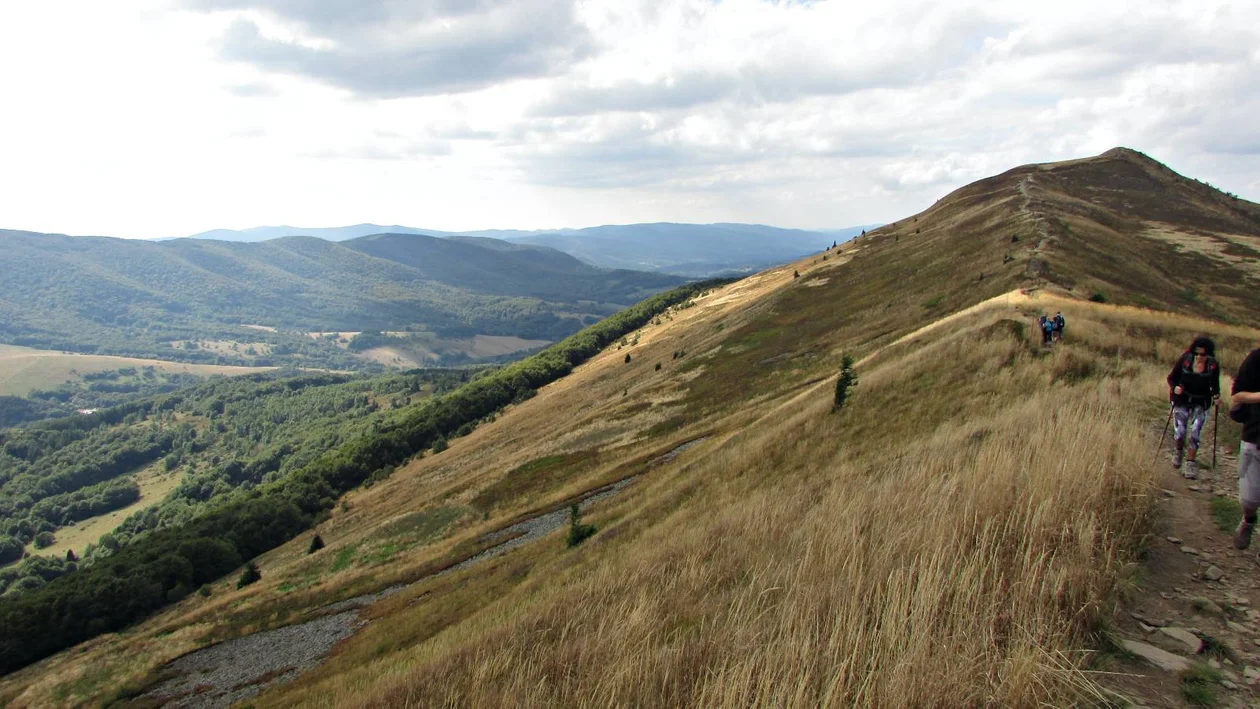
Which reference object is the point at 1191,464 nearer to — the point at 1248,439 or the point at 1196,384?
the point at 1196,384

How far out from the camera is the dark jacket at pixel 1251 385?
766 cm

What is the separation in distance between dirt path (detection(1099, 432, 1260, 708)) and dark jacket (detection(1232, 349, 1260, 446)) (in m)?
1.18

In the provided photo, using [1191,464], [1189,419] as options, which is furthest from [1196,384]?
[1191,464]

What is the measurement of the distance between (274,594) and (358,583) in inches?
461

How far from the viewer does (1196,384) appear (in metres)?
10.8

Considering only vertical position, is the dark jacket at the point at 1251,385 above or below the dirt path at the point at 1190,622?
above

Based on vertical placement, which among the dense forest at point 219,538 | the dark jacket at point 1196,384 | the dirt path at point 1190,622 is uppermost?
the dark jacket at point 1196,384

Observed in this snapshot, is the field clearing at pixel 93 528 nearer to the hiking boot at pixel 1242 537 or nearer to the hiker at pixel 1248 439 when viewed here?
the hiking boot at pixel 1242 537

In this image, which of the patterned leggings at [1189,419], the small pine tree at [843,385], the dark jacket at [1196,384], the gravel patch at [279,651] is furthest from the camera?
the gravel patch at [279,651]

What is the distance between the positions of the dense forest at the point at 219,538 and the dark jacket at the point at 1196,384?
86087mm

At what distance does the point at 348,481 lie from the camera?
106m

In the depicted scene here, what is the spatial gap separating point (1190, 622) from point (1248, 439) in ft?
12.4

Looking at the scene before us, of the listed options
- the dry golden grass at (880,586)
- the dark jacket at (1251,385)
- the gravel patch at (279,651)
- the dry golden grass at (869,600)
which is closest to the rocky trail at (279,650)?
the gravel patch at (279,651)

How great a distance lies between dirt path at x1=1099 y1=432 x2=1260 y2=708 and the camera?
469 cm
